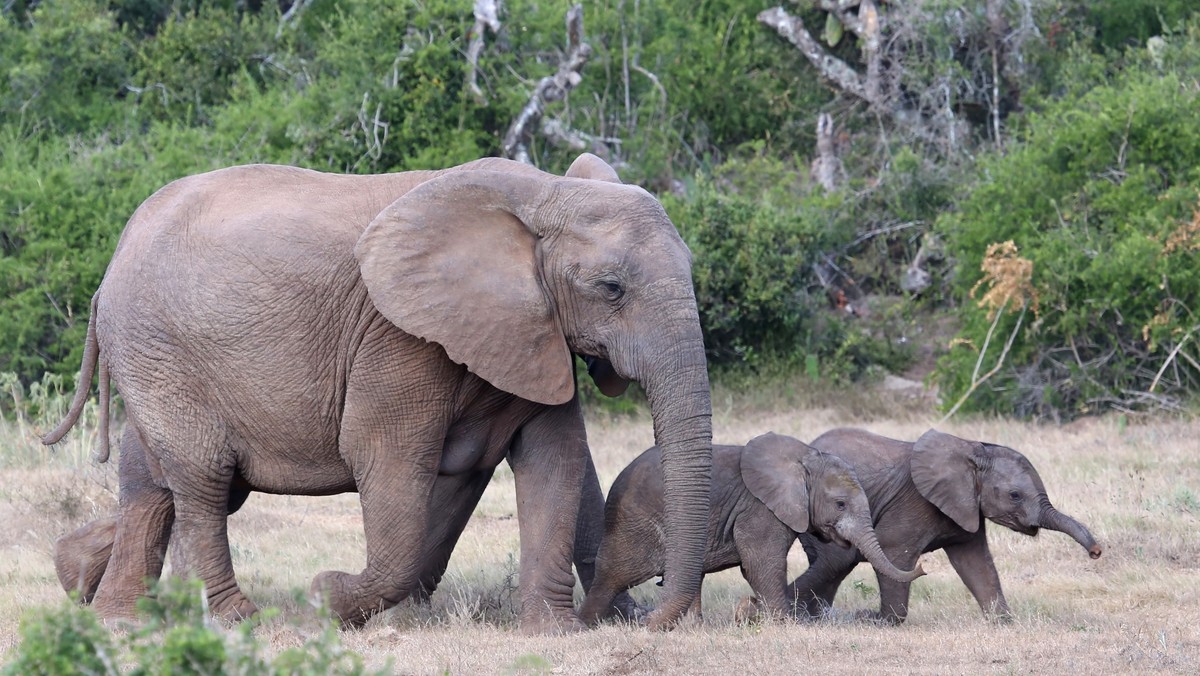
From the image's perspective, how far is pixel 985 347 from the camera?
48.9 ft

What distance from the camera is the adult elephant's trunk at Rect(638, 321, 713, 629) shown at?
23.2 ft

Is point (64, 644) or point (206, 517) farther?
point (206, 517)

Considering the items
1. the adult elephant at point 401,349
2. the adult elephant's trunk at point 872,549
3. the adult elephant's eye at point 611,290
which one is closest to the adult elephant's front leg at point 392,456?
the adult elephant at point 401,349

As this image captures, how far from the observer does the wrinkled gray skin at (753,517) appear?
805 centimetres

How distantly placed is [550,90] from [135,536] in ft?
34.4

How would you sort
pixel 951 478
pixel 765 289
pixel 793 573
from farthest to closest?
pixel 765 289 → pixel 793 573 → pixel 951 478

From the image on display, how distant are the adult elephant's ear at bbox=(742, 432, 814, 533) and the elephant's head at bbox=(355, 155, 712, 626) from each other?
812mm

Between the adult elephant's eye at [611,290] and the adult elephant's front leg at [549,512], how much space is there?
0.74 meters

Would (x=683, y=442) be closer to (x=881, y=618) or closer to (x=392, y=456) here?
(x=392, y=456)

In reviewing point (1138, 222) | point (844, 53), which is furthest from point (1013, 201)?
point (844, 53)

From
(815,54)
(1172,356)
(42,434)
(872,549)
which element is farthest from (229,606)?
(815,54)

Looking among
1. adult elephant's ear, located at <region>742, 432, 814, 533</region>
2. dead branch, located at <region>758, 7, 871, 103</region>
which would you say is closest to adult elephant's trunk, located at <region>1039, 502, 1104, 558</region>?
adult elephant's ear, located at <region>742, 432, 814, 533</region>

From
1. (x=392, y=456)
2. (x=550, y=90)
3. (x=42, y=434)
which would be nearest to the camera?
(x=392, y=456)

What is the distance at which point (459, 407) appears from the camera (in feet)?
25.0
